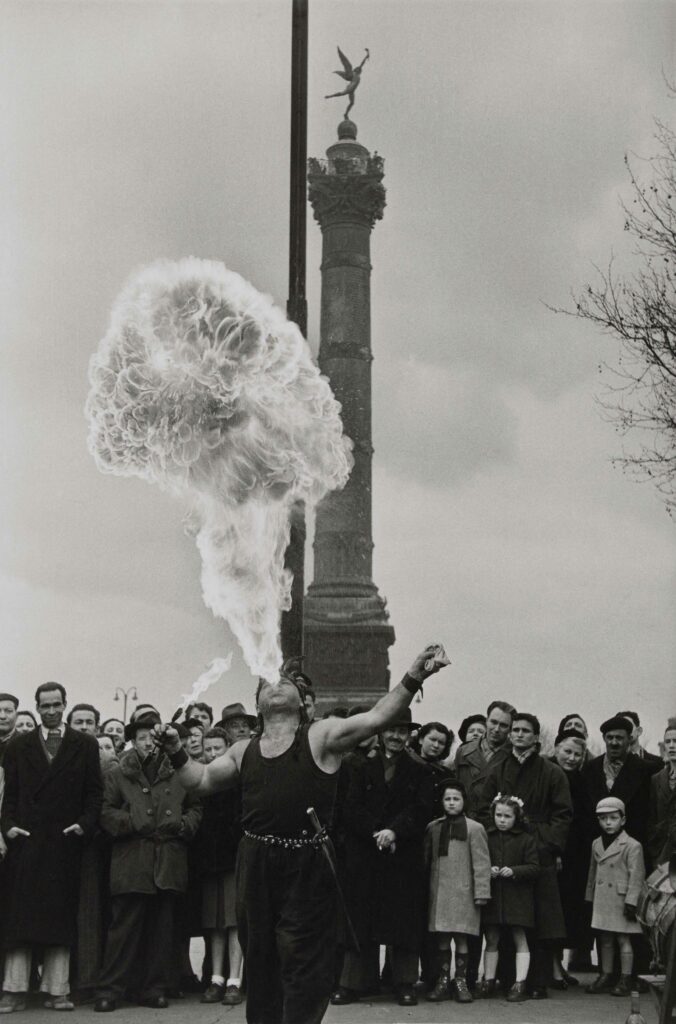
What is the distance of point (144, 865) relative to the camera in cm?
930

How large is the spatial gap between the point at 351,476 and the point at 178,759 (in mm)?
28251

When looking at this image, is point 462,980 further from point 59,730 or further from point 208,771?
point 208,771

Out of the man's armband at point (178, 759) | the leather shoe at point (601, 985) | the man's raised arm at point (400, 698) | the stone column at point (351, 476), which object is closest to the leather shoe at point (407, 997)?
the leather shoe at point (601, 985)

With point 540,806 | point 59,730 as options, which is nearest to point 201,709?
point 59,730

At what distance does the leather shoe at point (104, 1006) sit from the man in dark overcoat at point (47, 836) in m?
0.22

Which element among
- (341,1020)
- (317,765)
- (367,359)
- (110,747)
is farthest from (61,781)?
(367,359)

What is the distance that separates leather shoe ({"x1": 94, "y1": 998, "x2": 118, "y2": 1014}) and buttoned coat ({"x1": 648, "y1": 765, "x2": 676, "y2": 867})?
12.1ft

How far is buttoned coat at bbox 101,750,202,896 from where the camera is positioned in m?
9.28

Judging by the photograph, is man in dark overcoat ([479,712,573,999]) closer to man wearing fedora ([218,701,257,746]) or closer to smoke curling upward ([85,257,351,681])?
man wearing fedora ([218,701,257,746])

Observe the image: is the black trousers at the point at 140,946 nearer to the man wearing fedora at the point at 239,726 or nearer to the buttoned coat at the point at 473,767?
the man wearing fedora at the point at 239,726

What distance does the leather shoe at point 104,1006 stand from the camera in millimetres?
8883

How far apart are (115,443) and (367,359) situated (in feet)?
79.5

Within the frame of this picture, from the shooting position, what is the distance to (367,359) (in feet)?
113

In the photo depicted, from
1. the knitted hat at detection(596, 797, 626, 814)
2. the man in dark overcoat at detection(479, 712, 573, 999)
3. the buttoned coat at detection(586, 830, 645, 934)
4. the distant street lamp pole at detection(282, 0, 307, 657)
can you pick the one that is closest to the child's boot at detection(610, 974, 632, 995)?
the buttoned coat at detection(586, 830, 645, 934)
